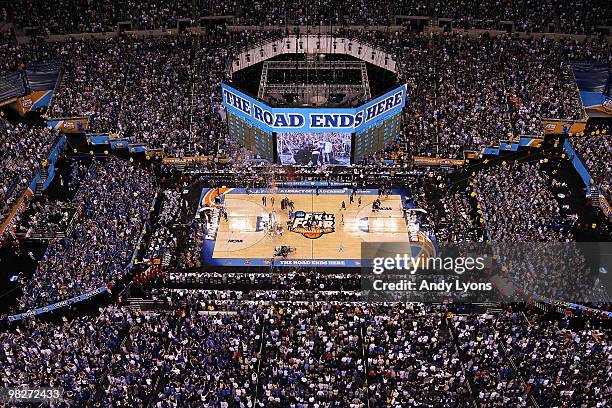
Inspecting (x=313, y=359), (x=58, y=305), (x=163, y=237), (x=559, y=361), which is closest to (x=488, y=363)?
(x=559, y=361)

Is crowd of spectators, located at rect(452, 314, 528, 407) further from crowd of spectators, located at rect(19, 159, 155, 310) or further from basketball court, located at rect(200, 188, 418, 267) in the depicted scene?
crowd of spectators, located at rect(19, 159, 155, 310)

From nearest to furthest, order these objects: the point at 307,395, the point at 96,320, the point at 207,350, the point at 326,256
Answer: the point at 307,395 < the point at 207,350 < the point at 96,320 < the point at 326,256

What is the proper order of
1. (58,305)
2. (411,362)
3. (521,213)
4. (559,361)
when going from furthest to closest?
(521,213) → (58,305) → (411,362) → (559,361)

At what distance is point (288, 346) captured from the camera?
37.8 meters

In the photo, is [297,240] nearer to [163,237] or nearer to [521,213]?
[163,237]

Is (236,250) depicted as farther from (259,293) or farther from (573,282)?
(573,282)

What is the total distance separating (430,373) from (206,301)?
1382 centimetres

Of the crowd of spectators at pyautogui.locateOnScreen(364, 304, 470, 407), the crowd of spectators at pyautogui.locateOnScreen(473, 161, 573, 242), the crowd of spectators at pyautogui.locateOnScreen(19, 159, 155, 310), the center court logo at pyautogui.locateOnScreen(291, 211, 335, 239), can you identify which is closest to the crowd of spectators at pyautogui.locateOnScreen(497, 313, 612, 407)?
the crowd of spectators at pyautogui.locateOnScreen(364, 304, 470, 407)

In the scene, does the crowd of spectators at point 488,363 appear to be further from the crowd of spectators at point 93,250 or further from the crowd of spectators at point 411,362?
the crowd of spectators at point 93,250

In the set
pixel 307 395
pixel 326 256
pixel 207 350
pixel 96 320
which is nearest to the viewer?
pixel 307 395

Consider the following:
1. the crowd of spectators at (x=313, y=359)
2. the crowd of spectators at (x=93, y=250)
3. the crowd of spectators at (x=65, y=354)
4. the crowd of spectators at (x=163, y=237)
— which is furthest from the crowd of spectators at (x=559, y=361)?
the crowd of spectators at (x=93, y=250)

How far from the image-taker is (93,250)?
45188 millimetres

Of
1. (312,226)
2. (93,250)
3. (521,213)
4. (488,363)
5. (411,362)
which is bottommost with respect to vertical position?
(488,363)

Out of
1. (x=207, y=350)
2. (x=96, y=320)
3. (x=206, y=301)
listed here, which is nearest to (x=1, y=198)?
(x=96, y=320)
